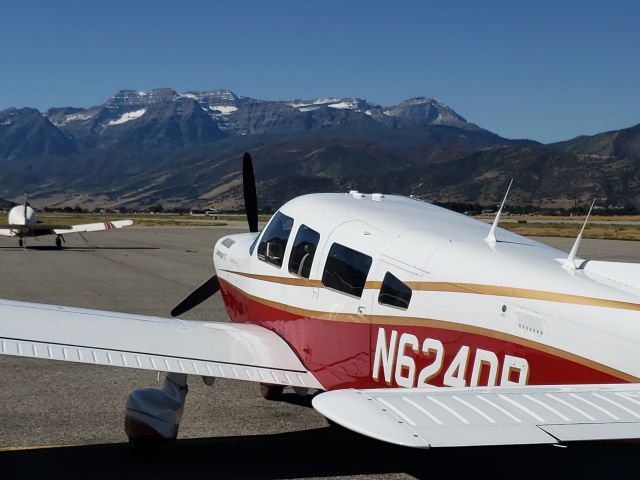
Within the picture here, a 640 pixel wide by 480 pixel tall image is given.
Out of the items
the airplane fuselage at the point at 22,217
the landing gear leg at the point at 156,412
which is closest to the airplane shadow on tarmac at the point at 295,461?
the landing gear leg at the point at 156,412

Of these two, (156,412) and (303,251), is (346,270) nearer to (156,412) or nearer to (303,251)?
(303,251)

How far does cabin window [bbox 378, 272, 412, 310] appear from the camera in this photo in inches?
236

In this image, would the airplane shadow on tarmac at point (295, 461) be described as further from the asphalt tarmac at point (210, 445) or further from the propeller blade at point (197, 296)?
the propeller blade at point (197, 296)

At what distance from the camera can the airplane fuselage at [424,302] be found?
16.1ft

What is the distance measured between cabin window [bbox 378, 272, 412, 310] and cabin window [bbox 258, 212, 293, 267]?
6.18ft

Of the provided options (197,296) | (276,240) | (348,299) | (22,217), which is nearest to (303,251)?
(276,240)

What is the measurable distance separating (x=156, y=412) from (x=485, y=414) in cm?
376

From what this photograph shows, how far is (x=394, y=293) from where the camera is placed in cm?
612

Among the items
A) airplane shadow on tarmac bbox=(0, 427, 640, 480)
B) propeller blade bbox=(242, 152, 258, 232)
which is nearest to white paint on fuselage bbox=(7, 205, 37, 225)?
propeller blade bbox=(242, 152, 258, 232)

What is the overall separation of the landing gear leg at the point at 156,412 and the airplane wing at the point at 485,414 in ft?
10.3

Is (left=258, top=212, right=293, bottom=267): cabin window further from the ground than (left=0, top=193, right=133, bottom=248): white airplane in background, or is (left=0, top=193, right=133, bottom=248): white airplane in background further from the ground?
(left=258, top=212, right=293, bottom=267): cabin window

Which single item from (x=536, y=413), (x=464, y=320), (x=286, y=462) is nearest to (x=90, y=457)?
(x=286, y=462)

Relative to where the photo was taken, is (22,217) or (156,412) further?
(22,217)

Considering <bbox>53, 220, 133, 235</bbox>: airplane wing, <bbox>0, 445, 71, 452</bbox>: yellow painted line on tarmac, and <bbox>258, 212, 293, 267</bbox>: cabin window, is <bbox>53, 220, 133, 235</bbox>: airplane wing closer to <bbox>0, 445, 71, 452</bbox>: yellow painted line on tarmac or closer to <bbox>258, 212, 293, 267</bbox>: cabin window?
<bbox>258, 212, 293, 267</bbox>: cabin window
